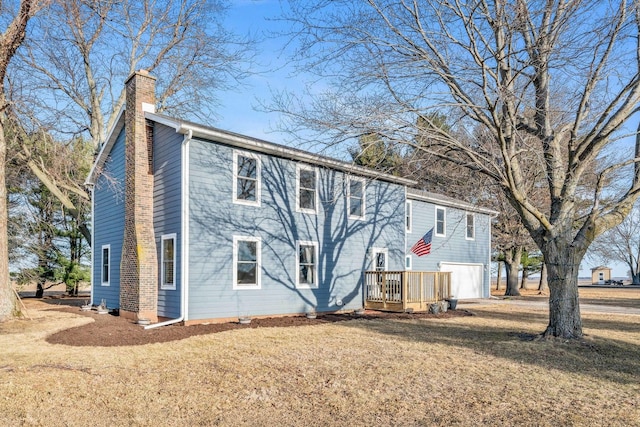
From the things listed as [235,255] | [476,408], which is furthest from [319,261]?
[476,408]

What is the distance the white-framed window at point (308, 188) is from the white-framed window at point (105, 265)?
6.33 m

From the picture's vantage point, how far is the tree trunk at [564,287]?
9039 millimetres

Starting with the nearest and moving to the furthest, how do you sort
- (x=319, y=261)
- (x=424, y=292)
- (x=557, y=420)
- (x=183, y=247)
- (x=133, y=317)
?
(x=557, y=420), (x=183, y=247), (x=133, y=317), (x=319, y=261), (x=424, y=292)

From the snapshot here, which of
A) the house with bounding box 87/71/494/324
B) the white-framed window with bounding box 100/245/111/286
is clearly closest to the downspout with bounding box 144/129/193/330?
the house with bounding box 87/71/494/324

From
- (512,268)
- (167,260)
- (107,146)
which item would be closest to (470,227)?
(512,268)

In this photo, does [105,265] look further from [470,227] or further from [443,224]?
[470,227]

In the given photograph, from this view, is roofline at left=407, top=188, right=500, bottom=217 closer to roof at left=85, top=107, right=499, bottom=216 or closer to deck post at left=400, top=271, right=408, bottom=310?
roof at left=85, top=107, right=499, bottom=216

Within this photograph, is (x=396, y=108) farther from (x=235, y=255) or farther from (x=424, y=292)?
(x=424, y=292)

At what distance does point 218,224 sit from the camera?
1203 cm

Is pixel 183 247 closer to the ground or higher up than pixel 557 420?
higher up

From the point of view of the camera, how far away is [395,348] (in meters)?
8.45

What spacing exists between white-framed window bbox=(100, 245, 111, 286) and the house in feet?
0.11

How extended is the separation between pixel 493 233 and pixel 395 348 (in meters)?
21.5

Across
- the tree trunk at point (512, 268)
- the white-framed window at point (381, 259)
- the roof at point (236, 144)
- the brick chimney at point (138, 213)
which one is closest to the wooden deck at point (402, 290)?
the white-framed window at point (381, 259)
